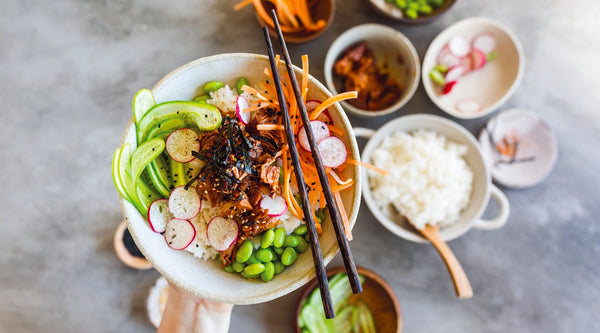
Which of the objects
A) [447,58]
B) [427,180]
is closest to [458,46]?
[447,58]

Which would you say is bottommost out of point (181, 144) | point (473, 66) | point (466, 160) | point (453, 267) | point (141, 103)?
point (453, 267)

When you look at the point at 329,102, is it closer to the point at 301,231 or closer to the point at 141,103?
the point at 301,231

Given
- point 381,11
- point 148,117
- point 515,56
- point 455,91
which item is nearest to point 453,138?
point 455,91

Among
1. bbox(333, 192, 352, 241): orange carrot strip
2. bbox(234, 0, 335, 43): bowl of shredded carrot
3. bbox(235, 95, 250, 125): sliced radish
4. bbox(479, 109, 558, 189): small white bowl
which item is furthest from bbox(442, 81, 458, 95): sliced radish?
bbox(235, 95, 250, 125): sliced radish

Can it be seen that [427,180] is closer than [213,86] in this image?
No

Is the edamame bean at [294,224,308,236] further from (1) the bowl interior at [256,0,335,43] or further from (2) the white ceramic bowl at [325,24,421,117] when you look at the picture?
(1) the bowl interior at [256,0,335,43]

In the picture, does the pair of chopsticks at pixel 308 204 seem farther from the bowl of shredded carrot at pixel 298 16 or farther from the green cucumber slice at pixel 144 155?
the bowl of shredded carrot at pixel 298 16
